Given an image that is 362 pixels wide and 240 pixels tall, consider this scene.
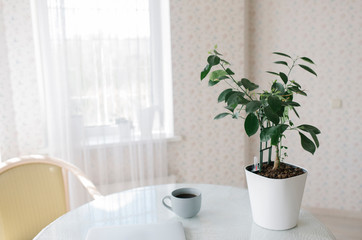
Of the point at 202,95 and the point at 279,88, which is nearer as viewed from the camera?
the point at 279,88

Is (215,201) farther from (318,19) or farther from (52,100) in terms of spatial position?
(318,19)

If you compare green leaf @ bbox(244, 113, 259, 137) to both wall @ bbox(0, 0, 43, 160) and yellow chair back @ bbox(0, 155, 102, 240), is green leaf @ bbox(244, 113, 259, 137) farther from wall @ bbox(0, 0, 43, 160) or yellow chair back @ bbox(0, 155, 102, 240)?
wall @ bbox(0, 0, 43, 160)

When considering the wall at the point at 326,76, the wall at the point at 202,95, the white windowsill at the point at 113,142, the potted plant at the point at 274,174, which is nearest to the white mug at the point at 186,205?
the potted plant at the point at 274,174

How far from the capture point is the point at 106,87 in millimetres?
2416

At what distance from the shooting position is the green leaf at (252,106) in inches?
36.5

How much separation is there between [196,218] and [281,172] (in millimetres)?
346

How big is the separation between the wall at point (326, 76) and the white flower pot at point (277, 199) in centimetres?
185

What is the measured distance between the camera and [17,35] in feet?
7.32

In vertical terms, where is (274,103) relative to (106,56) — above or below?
below

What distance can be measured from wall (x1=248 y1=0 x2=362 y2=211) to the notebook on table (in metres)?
2.04

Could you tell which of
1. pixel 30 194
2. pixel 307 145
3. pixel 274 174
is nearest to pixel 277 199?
pixel 274 174

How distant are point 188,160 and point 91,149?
820mm

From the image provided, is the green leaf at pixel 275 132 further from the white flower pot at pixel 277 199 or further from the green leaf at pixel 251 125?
the white flower pot at pixel 277 199

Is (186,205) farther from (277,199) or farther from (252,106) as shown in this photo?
(252,106)
